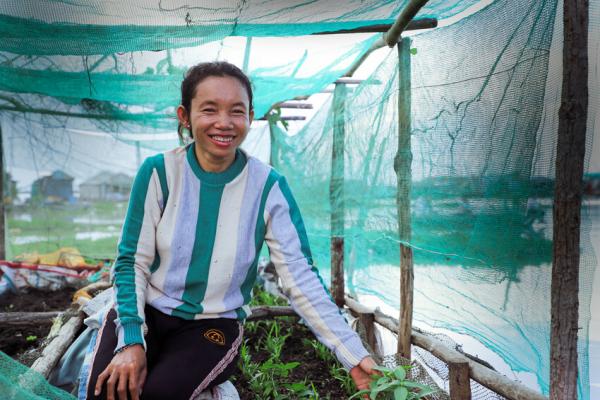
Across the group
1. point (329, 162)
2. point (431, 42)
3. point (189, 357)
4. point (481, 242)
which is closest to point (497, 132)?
point (481, 242)

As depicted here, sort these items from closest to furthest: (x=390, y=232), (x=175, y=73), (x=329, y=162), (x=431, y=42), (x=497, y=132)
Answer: (x=497, y=132)
(x=431, y=42)
(x=390, y=232)
(x=175, y=73)
(x=329, y=162)

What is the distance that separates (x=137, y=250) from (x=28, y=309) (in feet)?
11.1

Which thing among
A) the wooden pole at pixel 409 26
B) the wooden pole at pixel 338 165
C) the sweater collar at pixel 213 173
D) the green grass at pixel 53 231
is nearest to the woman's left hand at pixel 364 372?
the sweater collar at pixel 213 173

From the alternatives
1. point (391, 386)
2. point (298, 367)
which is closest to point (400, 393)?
point (391, 386)

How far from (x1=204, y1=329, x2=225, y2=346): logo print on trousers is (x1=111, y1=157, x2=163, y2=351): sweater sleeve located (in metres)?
0.25

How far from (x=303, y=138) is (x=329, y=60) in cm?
161

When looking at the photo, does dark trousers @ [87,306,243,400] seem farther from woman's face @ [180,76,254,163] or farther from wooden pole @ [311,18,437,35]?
wooden pole @ [311,18,437,35]

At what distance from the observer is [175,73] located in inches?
139

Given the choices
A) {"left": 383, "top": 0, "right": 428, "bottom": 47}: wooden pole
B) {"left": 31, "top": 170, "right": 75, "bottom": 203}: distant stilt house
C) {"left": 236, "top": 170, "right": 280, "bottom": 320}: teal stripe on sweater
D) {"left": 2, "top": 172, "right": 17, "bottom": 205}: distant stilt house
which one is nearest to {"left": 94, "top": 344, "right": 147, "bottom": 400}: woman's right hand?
{"left": 236, "top": 170, "right": 280, "bottom": 320}: teal stripe on sweater

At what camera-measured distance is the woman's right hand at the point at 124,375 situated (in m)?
1.49

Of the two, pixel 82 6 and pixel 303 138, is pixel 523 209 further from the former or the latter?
pixel 303 138

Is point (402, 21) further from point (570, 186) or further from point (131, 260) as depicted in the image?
point (131, 260)

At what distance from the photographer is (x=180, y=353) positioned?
66.4 inches

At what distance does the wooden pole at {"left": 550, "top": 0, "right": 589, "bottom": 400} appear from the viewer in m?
1.54
